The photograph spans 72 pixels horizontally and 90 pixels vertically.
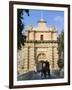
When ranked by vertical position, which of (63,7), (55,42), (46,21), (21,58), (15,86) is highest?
(63,7)

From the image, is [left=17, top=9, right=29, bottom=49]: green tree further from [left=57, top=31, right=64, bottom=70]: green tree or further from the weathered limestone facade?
[left=57, top=31, right=64, bottom=70]: green tree

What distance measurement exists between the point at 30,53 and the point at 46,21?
1.06ft

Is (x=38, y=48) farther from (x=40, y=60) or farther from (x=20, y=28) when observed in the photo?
(x=20, y=28)

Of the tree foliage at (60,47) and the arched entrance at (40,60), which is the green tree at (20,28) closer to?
the arched entrance at (40,60)

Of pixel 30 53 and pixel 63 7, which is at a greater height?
pixel 63 7

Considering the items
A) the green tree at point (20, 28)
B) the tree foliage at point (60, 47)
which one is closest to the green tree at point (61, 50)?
the tree foliage at point (60, 47)

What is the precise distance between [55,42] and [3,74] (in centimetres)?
55

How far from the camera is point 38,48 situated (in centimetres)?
211

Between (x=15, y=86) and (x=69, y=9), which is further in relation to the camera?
(x=69, y=9)

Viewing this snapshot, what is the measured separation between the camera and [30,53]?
6.86 feet

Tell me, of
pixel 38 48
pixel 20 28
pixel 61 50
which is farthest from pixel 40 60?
pixel 20 28

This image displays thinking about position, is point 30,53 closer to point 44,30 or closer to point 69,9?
point 44,30

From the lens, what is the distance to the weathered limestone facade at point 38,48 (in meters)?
2.07

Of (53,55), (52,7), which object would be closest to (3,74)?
(53,55)
